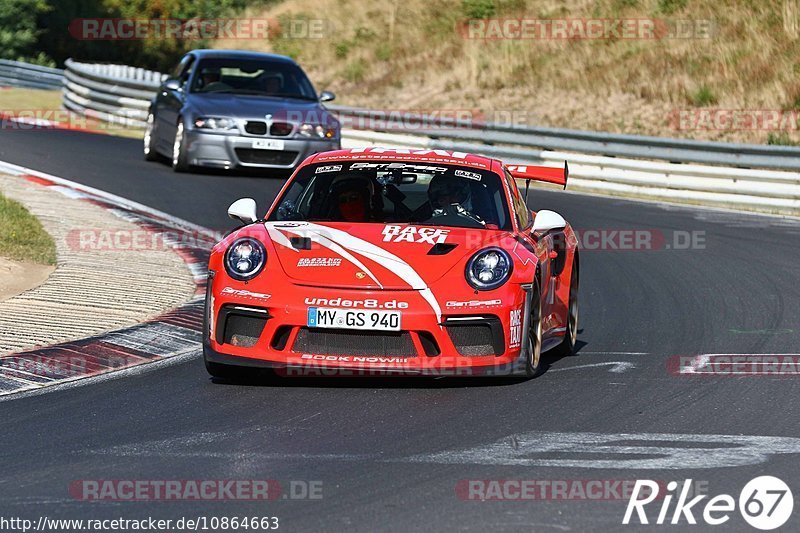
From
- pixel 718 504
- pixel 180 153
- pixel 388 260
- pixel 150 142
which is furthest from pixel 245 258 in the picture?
pixel 150 142

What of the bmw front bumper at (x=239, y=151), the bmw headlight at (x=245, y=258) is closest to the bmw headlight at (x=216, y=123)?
the bmw front bumper at (x=239, y=151)

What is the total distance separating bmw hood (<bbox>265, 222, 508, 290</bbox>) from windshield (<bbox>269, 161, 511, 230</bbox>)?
0.91ft

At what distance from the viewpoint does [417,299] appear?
7445mm

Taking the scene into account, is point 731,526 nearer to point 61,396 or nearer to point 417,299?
point 417,299

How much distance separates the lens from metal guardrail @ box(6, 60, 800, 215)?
19.6 m

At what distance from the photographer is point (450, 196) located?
867 cm

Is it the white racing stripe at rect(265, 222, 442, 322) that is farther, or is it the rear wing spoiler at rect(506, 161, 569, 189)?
the rear wing spoiler at rect(506, 161, 569, 189)

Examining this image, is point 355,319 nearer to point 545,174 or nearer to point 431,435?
point 431,435

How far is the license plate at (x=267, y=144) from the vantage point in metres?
18.2

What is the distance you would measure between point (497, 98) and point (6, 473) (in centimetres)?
2609

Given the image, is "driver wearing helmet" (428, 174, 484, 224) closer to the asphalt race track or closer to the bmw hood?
the bmw hood

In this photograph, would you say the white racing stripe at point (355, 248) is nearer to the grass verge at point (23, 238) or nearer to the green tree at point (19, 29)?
the grass verge at point (23, 238)

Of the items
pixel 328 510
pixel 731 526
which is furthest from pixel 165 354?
pixel 731 526

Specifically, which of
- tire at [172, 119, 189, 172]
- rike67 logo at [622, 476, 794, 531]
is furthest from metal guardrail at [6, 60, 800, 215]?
rike67 logo at [622, 476, 794, 531]
